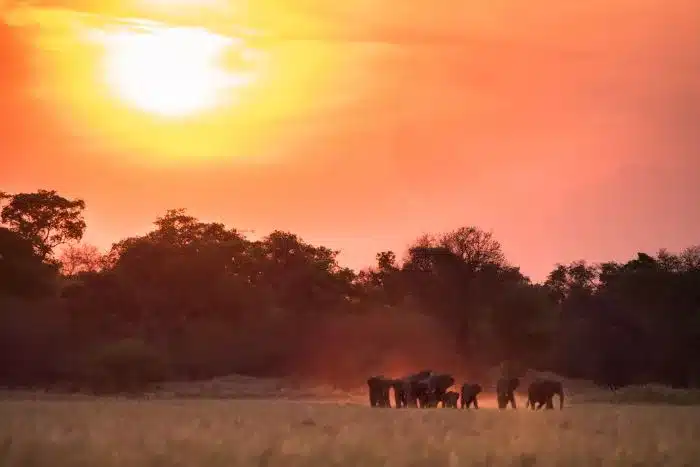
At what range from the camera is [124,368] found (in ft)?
186

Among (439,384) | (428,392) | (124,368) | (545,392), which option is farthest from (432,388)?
(124,368)

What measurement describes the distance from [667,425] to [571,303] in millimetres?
56643

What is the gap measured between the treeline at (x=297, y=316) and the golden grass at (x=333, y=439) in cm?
2998

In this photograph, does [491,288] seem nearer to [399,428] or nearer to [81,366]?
[81,366]

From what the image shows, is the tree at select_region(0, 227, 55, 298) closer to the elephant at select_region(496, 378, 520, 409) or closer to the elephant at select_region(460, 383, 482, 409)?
the elephant at select_region(460, 383, 482, 409)

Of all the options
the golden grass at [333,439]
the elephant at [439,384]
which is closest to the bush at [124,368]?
the elephant at [439,384]

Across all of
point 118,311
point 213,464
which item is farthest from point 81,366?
point 213,464

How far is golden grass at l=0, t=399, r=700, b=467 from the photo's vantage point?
683 inches

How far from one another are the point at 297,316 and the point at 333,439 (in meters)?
55.9

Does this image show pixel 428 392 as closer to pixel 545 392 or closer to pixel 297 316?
pixel 545 392

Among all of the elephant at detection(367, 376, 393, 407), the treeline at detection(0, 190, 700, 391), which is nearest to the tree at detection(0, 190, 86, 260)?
the treeline at detection(0, 190, 700, 391)

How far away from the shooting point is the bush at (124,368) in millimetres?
56188

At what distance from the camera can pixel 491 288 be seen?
264 ft

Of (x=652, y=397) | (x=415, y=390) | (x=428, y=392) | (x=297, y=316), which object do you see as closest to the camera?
(x=428, y=392)
